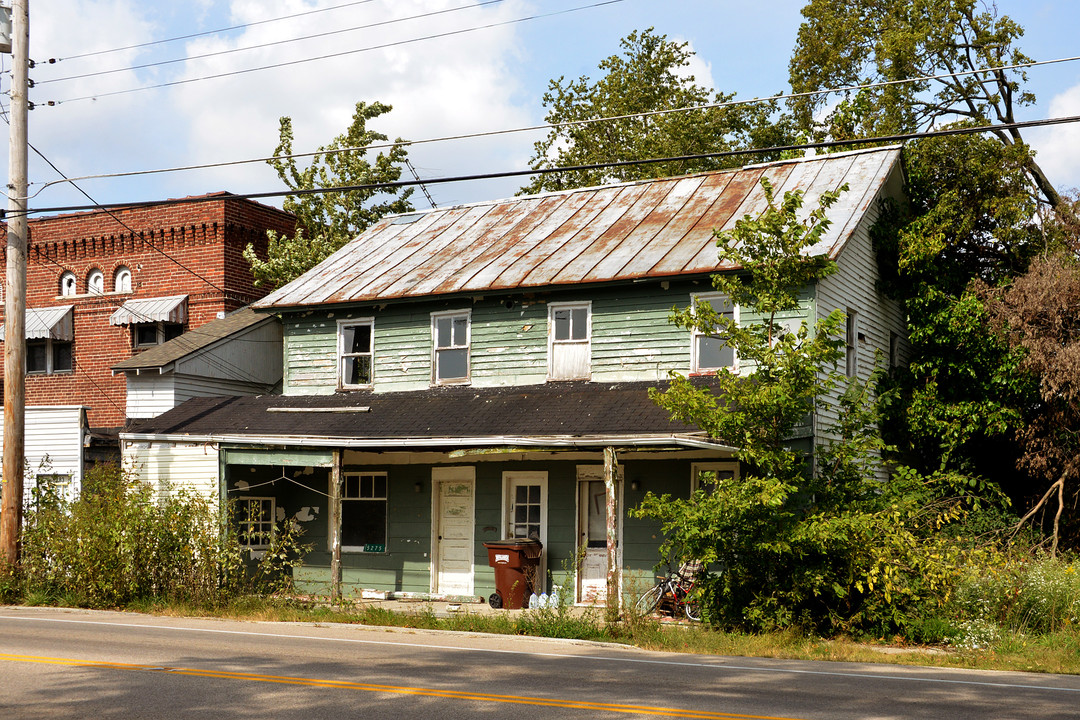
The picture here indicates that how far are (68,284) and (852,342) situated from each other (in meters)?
21.8

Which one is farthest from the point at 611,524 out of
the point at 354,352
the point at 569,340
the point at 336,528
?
the point at 354,352

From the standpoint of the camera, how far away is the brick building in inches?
1083

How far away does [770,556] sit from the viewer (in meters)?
13.9

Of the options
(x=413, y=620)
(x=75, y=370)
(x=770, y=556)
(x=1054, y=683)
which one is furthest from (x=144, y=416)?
(x=1054, y=683)

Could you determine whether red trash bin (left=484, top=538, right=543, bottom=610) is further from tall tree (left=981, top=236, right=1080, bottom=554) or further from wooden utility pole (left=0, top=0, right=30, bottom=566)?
tall tree (left=981, top=236, right=1080, bottom=554)

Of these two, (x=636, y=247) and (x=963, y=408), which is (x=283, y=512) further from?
(x=963, y=408)

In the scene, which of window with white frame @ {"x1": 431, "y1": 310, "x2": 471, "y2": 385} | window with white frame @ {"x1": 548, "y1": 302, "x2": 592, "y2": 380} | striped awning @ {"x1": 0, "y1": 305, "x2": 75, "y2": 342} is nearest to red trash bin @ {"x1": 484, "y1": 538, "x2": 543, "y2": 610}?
window with white frame @ {"x1": 548, "y1": 302, "x2": 592, "y2": 380}

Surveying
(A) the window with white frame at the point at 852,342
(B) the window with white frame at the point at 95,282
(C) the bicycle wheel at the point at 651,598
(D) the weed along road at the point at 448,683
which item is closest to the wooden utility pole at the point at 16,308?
(D) the weed along road at the point at 448,683

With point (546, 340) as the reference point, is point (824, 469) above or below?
below

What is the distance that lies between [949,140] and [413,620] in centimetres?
1578

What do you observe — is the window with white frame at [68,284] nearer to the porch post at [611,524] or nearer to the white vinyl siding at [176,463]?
the white vinyl siding at [176,463]

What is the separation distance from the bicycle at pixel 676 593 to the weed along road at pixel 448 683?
3434mm

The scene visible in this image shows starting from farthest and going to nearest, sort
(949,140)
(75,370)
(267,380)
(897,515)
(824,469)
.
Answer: (75,370) → (267,380) → (949,140) → (824,469) → (897,515)

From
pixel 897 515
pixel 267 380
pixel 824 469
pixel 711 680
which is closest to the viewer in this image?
pixel 711 680
